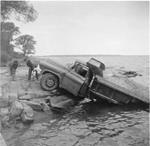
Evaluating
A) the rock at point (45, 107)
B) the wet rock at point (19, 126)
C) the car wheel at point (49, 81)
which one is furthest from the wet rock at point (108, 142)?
the car wheel at point (49, 81)

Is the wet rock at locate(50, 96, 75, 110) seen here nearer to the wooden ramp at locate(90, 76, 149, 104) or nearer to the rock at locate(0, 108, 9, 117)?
the wooden ramp at locate(90, 76, 149, 104)

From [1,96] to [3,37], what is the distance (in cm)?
2402

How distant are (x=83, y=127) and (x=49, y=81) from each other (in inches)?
152

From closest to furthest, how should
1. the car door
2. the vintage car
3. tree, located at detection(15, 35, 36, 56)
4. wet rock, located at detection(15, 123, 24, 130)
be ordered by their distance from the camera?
wet rock, located at detection(15, 123, 24, 130)
the car door
the vintage car
tree, located at detection(15, 35, 36, 56)

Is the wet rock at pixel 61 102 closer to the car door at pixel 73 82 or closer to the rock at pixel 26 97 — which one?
the car door at pixel 73 82

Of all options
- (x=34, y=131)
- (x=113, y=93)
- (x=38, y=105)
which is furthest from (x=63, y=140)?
(x=113, y=93)

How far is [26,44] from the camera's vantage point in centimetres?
3578

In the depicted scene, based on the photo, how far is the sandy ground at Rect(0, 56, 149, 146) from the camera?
25.8 feet

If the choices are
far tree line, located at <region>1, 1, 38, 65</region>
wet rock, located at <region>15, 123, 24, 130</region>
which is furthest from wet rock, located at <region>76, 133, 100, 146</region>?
far tree line, located at <region>1, 1, 38, 65</region>

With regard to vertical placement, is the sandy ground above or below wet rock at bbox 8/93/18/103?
below

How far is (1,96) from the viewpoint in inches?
407

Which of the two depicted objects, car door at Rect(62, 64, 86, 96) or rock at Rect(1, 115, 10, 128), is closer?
rock at Rect(1, 115, 10, 128)

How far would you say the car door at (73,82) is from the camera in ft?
39.0

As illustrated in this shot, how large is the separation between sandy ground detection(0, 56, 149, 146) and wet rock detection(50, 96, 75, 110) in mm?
363
